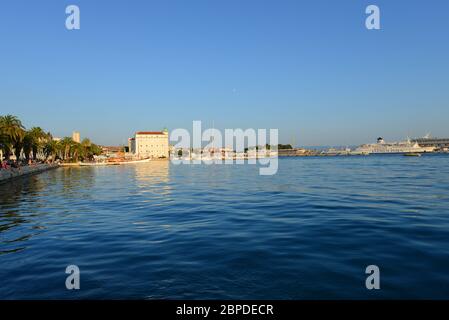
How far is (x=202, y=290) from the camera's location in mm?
8812

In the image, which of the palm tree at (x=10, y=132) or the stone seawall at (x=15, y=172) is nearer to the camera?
the stone seawall at (x=15, y=172)

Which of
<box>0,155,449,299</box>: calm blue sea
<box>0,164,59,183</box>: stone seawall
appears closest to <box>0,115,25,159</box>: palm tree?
<box>0,164,59,183</box>: stone seawall

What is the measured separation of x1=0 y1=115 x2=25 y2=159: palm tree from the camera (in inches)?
2709

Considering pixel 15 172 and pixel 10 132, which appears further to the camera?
pixel 10 132

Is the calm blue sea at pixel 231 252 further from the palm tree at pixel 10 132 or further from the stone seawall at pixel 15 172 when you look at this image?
the palm tree at pixel 10 132

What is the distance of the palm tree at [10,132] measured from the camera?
68.8 meters

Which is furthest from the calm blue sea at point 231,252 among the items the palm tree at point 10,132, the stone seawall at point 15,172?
the palm tree at point 10,132

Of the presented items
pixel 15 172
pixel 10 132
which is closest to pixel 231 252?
pixel 15 172

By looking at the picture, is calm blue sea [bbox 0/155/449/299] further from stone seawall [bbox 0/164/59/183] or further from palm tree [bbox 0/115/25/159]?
palm tree [bbox 0/115/25/159]

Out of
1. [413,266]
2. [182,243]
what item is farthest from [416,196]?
[182,243]

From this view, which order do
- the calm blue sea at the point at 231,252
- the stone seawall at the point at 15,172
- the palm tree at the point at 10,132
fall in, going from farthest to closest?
the palm tree at the point at 10,132
the stone seawall at the point at 15,172
the calm blue sea at the point at 231,252

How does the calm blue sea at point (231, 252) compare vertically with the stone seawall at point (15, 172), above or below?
below

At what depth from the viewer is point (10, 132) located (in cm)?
6938

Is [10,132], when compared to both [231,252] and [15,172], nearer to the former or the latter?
[15,172]
